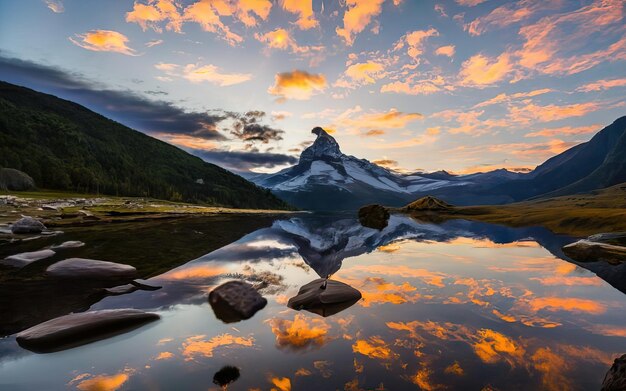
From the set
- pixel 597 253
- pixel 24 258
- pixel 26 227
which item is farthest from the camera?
pixel 26 227

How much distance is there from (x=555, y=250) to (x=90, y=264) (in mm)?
46605

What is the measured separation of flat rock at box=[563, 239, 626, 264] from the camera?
1109 inches

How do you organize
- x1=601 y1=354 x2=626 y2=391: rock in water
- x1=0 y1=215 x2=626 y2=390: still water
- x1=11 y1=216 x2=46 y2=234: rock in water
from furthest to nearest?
1. x1=11 y1=216 x2=46 y2=234: rock in water
2. x1=0 y1=215 x2=626 y2=390: still water
3. x1=601 y1=354 x2=626 y2=391: rock in water

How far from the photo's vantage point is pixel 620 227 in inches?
1747

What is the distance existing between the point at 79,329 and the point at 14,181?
18472cm

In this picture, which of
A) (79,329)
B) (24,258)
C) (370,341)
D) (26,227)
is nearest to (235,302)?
(79,329)

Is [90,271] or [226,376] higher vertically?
[226,376]

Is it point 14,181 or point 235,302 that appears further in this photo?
point 14,181

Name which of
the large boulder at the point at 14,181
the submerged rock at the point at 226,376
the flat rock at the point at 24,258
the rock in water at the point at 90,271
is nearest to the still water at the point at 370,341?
the submerged rock at the point at 226,376

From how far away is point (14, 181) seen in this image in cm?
14375

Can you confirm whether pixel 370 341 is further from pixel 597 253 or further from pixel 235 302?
pixel 597 253

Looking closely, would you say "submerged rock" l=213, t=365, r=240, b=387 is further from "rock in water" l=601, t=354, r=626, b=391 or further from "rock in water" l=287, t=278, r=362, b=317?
"rock in water" l=601, t=354, r=626, b=391

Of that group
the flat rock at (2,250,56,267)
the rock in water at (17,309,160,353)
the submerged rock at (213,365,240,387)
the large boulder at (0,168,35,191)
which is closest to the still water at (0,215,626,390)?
the submerged rock at (213,365,240,387)

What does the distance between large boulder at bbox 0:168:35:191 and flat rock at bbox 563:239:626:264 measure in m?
192
